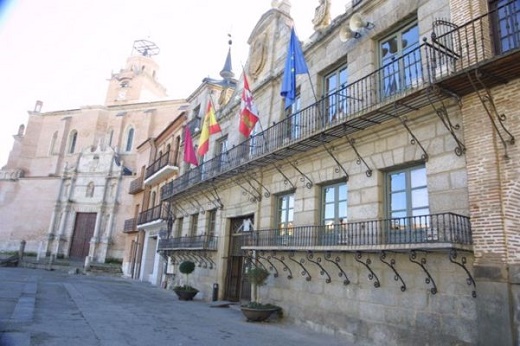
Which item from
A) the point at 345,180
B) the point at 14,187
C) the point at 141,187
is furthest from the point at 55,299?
the point at 14,187

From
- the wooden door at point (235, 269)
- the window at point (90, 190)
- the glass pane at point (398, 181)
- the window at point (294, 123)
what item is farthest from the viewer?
the window at point (90, 190)

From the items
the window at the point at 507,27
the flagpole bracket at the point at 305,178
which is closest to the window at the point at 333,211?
the flagpole bracket at the point at 305,178

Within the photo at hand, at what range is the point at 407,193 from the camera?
25.2ft

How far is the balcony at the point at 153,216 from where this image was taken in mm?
21969

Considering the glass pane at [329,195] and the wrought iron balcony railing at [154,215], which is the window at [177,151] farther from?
the glass pane at [329,195]

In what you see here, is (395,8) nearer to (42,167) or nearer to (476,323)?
(476,323)

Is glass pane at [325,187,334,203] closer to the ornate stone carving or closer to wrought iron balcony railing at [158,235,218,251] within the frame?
the ornate stone carving

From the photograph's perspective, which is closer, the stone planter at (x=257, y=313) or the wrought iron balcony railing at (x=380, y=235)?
the wrought iron balcony railing at (x=380, y=235)

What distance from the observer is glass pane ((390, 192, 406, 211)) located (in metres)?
7.73

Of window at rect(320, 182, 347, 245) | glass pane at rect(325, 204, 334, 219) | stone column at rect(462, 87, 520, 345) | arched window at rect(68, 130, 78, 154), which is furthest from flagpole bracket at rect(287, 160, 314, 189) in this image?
arched window at rect(68, 130, 78, 154)

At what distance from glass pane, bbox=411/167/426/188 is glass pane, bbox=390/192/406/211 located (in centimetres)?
33

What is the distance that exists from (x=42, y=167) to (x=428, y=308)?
155 feet

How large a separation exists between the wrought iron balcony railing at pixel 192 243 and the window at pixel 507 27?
37.3ft

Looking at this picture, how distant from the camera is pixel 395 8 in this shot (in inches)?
350
